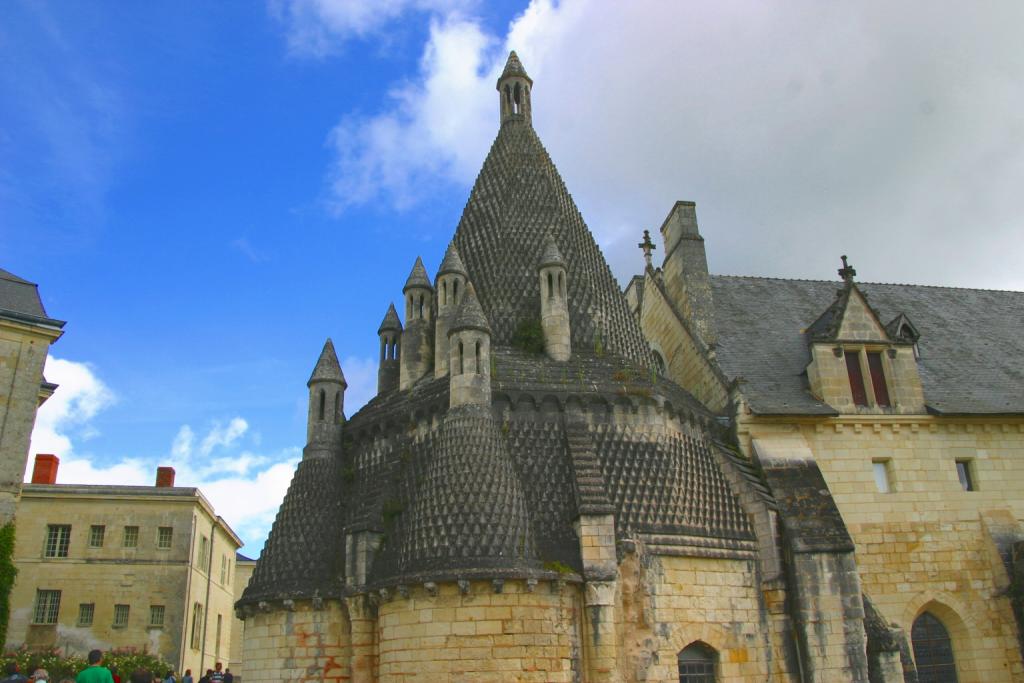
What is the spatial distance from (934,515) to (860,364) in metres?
3.97

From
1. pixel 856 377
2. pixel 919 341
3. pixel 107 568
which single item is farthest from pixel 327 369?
pixel 107 568

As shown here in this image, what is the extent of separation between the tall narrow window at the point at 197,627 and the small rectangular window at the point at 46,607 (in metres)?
5.02

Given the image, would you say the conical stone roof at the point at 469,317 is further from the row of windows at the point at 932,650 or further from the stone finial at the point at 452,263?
the row of windows at the point at 932,650

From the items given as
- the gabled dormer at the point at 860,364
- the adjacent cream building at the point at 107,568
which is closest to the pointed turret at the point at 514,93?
the gabled dormer at the point at 860,364

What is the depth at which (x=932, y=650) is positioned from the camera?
19688mm

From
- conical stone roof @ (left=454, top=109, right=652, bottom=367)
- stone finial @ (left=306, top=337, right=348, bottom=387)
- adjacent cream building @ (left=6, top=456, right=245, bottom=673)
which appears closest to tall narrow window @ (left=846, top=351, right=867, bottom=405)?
conical stone roof @ (left=454, top=109, right=652, bottom=367)

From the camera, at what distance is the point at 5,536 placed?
2188 centimetres

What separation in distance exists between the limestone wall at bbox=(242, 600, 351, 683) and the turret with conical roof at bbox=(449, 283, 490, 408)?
4.71 metres

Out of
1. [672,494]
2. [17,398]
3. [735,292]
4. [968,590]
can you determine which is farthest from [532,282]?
[17,398]

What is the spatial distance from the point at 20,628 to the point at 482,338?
24.3 m

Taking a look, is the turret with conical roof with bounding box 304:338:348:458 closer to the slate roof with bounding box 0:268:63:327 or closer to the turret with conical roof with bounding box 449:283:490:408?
the turret with conical roof with bounding box 449:283:490:408

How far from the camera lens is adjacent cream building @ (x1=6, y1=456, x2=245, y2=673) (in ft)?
104

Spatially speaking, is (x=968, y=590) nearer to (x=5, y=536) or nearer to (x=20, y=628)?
(x=5, y=536)

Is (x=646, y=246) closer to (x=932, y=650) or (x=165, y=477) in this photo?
(x=932, y=650)
